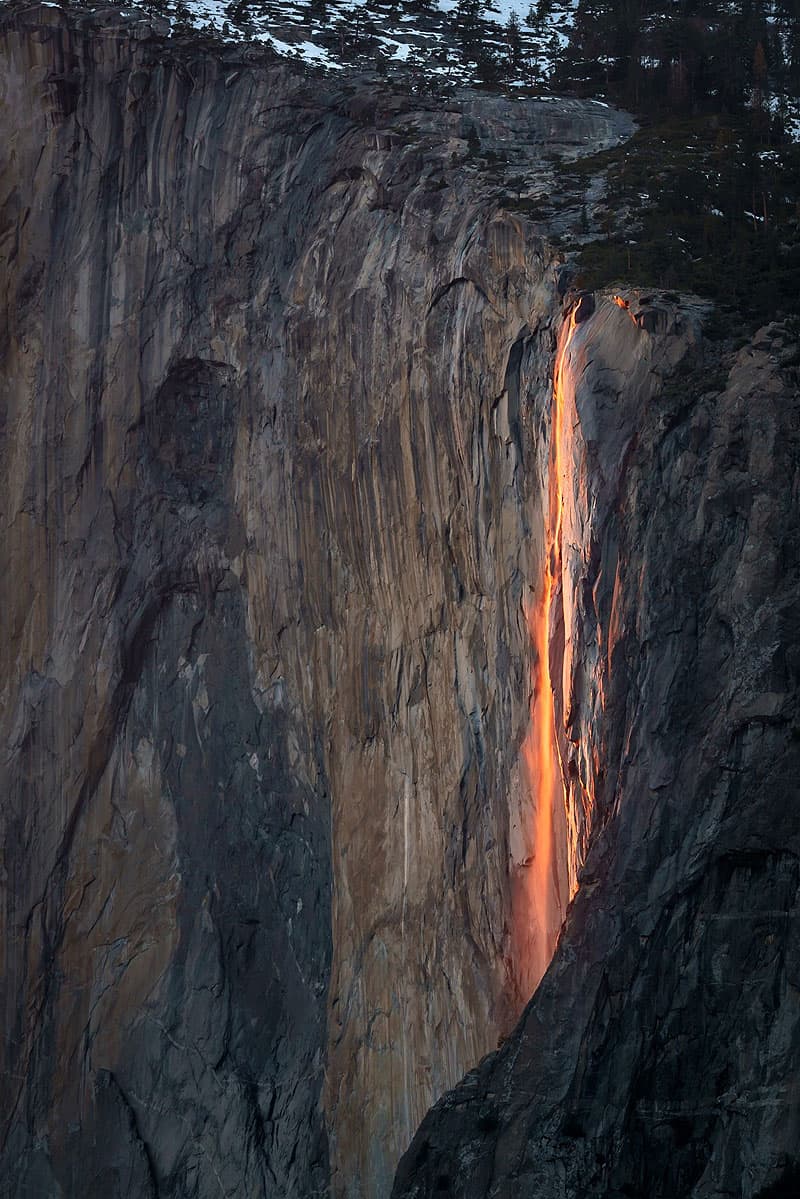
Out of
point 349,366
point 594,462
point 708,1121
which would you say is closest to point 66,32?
point 349,366

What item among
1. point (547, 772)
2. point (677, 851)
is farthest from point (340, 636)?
point (677, 851)

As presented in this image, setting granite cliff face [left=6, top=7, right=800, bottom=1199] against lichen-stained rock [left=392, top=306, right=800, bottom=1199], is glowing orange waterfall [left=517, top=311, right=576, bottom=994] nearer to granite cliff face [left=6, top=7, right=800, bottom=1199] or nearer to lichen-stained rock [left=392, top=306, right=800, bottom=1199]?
granite cliff face [left=6, top=7, right=800, bottom=1199]

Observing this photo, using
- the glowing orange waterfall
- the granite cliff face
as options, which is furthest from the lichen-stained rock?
the glowing orange waterfall

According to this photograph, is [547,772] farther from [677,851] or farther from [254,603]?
[254,603]

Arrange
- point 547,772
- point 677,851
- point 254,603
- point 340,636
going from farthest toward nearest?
point 254,603, point 340,636, point 547,772, point 677,851

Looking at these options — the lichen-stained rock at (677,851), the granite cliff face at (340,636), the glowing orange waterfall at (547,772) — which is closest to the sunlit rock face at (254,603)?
the granite cliff face at (340,636)

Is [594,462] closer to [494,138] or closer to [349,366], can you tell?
[349,366]

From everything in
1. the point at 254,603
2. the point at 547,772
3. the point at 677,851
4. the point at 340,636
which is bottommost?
the point at 677,851

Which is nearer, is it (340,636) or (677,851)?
(677,851)
